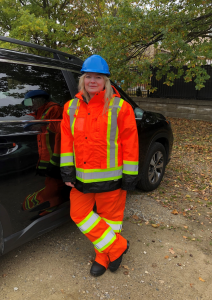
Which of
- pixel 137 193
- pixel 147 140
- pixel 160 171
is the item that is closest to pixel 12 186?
pixel 147 140

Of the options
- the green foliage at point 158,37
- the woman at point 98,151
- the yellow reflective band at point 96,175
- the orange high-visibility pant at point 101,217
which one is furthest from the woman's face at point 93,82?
the green foliage at point 158,37

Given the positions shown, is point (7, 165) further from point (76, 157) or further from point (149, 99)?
point (149, 99)

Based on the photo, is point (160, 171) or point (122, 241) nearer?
point (122, 241)

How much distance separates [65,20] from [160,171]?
10587mm

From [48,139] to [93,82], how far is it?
25.5 inches

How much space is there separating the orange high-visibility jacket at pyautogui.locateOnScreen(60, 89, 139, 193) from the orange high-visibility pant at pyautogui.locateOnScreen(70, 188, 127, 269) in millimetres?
123

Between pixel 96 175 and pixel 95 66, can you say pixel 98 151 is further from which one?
pixel 95 66

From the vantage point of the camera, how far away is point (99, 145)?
199cm

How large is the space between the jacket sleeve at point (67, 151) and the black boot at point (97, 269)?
872mm

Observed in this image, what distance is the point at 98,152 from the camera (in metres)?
2.00

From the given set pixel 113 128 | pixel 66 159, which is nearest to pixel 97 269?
pixel 66 159

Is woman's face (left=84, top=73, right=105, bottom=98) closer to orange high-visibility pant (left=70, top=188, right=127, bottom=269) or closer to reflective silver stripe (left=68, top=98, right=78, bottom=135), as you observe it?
reflective silver stripe (left=68, top=98, right=78, bottom=135)

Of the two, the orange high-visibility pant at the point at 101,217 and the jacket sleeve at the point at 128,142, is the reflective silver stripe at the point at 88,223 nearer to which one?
the orange high-visibility pant at the point at 101,217

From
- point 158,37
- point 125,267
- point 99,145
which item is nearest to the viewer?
point 99,145
